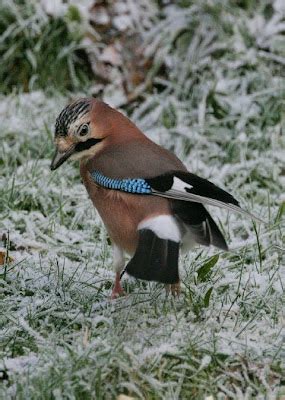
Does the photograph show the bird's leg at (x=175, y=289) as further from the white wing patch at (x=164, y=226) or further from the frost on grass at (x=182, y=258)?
the white wing patch at (x=164, y=226)

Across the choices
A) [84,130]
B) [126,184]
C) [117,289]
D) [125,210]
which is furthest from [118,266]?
[84,130]

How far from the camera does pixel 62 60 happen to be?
6.50m

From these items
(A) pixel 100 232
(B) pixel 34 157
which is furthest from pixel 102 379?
(B) pixel 34 157

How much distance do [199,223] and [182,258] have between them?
715 mm

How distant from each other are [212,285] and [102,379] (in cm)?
94

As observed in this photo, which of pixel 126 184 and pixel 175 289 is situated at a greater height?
pixel 126 184

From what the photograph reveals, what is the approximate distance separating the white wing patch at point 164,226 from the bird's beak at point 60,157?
48 centimetres

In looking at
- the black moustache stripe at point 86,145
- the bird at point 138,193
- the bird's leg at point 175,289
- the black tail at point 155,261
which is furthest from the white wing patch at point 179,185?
the black moustache stripe at point 86,145

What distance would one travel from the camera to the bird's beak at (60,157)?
3869 mm

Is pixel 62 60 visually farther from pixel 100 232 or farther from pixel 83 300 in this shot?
pixel 83 300

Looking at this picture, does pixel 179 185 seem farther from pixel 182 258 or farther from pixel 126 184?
pixel 182 258

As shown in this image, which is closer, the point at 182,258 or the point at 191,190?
the point at 191,190

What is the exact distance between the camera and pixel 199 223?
358 centimetres

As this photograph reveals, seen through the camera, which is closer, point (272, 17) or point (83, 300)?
point (83, 300)
